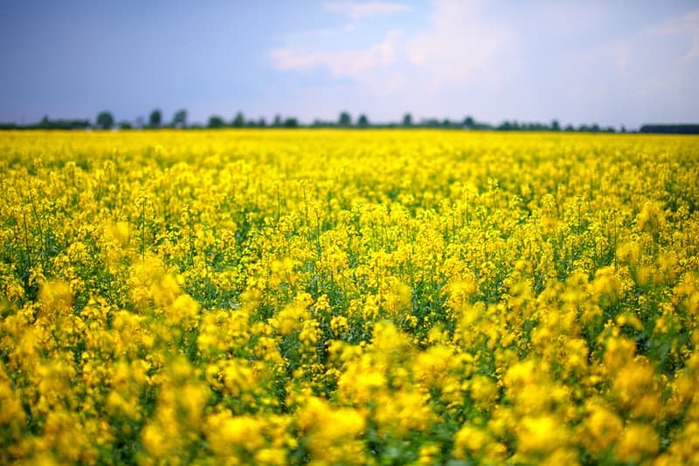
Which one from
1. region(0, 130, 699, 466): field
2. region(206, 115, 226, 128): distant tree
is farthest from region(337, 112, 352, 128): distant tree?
region(0, 130, 699, 466): field

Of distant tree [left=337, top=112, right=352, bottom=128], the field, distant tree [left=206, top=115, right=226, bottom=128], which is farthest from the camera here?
distant tree [left=337, top=112, right=352, bottom=128]

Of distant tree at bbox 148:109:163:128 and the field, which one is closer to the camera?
the field

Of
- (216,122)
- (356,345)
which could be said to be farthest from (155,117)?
(356,345)

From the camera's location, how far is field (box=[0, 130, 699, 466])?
3.71m

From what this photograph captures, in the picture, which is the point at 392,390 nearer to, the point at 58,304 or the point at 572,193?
the point at 58,304

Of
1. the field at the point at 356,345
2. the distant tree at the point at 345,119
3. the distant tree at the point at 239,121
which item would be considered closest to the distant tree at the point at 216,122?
the distant tree at the point at 239,121

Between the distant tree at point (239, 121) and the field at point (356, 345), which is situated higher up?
the distant tree at point (239, 121)

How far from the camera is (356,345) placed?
17.9ft

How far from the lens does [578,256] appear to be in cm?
746

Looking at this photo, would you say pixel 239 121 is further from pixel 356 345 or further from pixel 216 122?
pixel 356 345

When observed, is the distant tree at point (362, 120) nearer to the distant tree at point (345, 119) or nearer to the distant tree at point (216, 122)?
the distant tree at point (345, 119)

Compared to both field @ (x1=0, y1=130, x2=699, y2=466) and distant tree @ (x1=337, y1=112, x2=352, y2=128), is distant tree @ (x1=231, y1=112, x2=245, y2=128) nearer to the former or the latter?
distant tree @ (x1=337, y1=112, x2=352, y2=128)

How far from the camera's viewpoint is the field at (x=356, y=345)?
12.2ft

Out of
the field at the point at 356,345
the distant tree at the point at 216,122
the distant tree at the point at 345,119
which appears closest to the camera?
the field at the point at 356,345
